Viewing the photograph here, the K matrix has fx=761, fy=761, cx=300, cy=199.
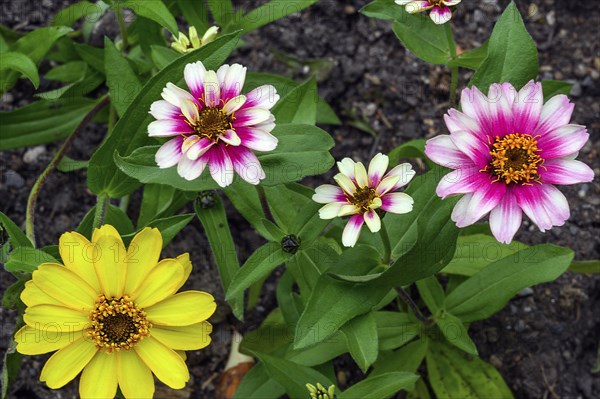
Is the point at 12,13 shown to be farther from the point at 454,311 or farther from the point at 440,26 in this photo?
the point at 454,311

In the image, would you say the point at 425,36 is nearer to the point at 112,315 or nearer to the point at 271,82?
the point at 271,82

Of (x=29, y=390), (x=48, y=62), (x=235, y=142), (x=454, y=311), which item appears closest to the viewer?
(x=235, y=142)

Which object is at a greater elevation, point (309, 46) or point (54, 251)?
point (309, 46)

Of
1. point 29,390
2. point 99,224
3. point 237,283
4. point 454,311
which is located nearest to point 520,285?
point 454,311

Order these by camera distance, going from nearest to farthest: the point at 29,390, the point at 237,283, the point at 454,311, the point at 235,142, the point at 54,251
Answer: the point at 235,142
the point at 237,283
the point at 54,251
the point at 454,311
the point at 29,390

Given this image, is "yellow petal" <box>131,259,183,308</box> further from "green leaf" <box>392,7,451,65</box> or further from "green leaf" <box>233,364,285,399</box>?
"green leaf" <box>392,7,451,65</box>

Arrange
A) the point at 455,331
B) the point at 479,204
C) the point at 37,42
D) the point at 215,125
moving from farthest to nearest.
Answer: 1. the point at 37,42
2. the point at 455,331
3. the point at 215,125
4. the point at 479,204

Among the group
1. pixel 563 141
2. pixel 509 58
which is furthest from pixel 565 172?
pixel 509 58
